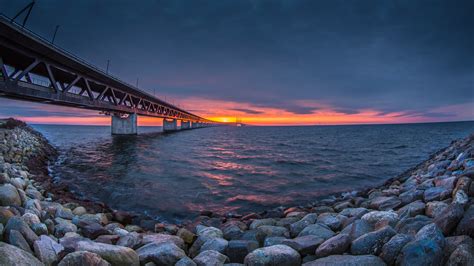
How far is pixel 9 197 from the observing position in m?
4.69

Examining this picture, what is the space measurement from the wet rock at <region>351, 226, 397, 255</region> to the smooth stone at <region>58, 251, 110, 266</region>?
3.81m

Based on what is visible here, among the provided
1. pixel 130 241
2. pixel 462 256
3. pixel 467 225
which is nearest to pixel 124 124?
pixel 130 241

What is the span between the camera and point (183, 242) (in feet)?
16.0

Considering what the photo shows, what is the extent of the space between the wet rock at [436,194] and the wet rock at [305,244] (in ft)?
11.1

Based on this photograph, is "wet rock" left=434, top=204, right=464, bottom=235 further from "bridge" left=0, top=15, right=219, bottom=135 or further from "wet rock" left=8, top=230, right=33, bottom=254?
"bridge" left=0, top=15, right=219, bottom=135

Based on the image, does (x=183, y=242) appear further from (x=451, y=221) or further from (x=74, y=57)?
(x=74, y=57)

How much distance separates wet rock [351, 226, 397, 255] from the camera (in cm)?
324

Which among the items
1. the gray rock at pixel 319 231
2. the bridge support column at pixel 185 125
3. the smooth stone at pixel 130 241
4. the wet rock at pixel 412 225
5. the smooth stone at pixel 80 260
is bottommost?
the smooth stone at pixel 130 241

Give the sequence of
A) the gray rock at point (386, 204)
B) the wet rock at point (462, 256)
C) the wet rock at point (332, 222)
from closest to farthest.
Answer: the wet rock at point (462, 256) → the wet rock at point (332, 222) → the gray rock at point (386, 204)

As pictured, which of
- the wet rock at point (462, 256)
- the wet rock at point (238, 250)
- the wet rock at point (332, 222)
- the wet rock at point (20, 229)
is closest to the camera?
the wet rock at point (462, 256)

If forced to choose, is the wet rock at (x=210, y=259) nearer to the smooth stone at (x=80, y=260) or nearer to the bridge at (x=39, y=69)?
the smooth stone at (x=80, y=260)

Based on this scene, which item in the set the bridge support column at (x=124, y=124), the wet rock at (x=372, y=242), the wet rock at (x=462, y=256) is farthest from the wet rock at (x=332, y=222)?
the bridge support column at (x=124, y=124)

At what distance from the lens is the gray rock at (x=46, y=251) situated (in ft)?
9.47

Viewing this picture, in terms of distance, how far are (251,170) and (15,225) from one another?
14983 millimetres
